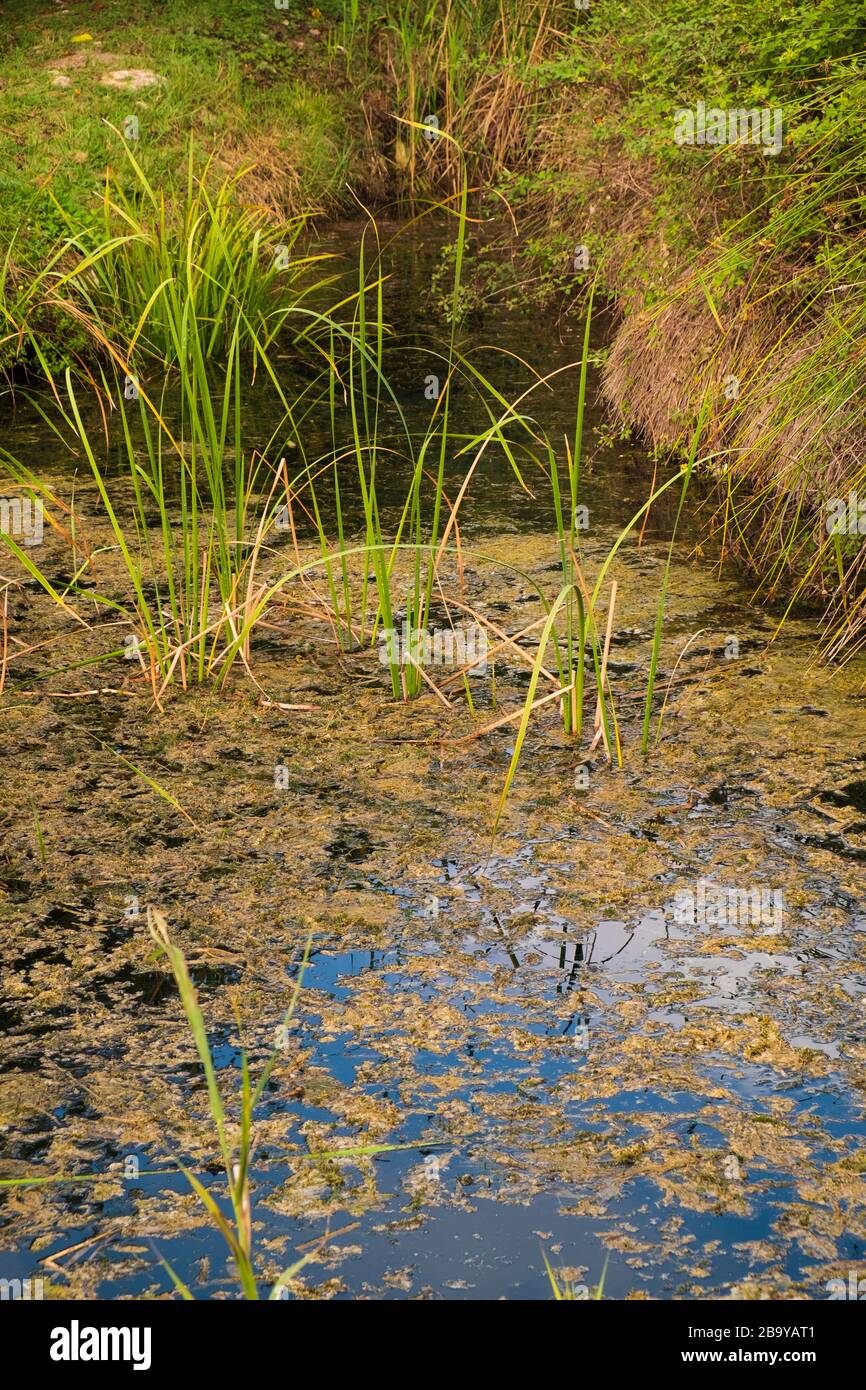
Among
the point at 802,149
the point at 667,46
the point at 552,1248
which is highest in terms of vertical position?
the point at 667,46

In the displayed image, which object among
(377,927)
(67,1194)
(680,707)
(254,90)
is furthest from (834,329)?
(254,90)

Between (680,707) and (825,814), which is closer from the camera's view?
(825,814)

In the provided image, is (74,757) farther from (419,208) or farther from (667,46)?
(419,208)

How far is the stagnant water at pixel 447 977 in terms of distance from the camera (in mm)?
1633

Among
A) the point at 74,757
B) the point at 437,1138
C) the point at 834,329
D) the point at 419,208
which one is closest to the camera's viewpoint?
the point at 437,1138

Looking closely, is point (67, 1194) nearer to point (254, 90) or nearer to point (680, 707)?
point (680, 707)

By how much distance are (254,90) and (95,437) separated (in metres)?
3.59

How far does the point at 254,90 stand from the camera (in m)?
7.20

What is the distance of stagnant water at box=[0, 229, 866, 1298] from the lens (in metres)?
1.63

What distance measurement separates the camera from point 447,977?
2074 mm

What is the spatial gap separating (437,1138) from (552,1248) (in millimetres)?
224

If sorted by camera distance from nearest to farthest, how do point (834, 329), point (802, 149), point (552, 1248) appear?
1. point (552, 1248)
2. point (834, 329)
3. point (802, 149)

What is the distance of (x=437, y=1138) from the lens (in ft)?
5.80

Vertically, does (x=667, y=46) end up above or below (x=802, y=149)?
above
